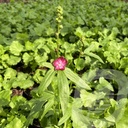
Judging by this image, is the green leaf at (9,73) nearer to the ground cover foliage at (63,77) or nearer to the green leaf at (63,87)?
the ground cover foliage at (63,77)

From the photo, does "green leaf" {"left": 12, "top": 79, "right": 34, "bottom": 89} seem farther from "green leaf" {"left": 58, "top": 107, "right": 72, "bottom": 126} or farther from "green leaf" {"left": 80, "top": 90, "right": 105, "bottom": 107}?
"green leaf" {"left": 58, "top": 107, "right": 72, "bottom": 126}

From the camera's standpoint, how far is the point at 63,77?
1475mm

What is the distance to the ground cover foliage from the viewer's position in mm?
1714

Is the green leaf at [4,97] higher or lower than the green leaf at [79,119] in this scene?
lower

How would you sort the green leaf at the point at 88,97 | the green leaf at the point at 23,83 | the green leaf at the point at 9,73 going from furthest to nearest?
the green leaf at the point at 9,73, the green leaf at the point at 23,83, the green leaf at the point at 88,97

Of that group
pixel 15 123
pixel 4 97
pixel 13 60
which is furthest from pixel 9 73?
pixel 15 123

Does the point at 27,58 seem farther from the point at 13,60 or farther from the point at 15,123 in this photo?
the point at 15,123

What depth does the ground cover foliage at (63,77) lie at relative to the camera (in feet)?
5.62

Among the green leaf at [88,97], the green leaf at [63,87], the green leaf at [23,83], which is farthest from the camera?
the green leaf at [23,83]

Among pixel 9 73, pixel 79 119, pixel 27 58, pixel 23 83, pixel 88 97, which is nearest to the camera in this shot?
pixel 79 119

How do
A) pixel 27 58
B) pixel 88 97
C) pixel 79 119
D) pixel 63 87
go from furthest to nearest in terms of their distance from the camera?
pixel 27 58 → pixel 88 97 → pixel 79 119 → pixel 63 87

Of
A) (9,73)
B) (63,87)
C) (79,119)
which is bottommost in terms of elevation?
(9,73)

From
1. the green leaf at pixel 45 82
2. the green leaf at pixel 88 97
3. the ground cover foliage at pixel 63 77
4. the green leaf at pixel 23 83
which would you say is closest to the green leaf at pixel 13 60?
the ground cover foliage at pixel 63 77

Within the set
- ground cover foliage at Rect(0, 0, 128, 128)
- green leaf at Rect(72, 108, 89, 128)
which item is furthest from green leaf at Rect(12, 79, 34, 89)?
green leaf at Rect(72, 108, 89, 128)
